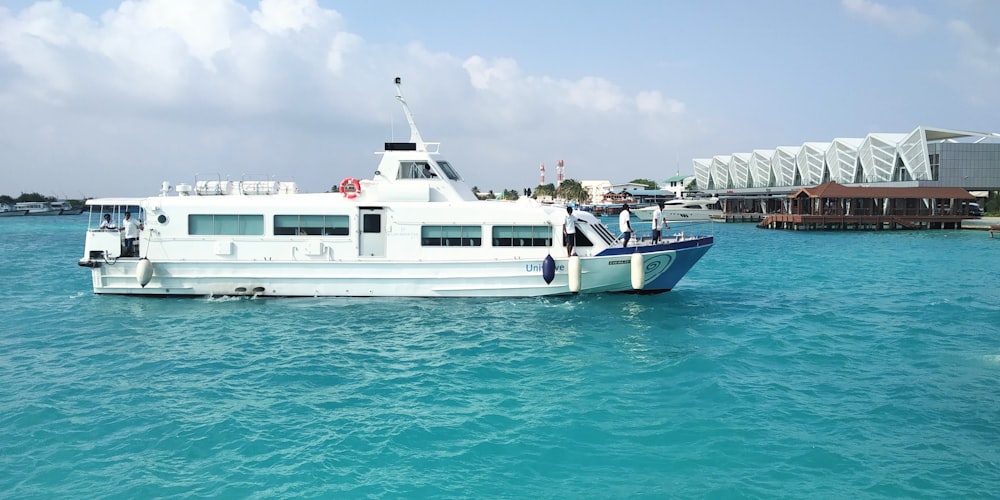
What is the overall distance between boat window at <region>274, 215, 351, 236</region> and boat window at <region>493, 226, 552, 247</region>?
173 inches

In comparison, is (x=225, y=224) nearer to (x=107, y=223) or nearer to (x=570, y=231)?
(x=107, y=223)

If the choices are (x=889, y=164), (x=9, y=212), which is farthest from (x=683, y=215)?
(x=9, y=212)

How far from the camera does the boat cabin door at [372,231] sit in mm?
19281

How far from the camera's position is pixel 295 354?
45.9ft

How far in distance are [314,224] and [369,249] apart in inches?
68.7

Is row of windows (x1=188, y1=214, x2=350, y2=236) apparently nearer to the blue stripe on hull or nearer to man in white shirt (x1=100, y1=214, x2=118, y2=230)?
man in white shirt (x1=100, y1=214, x2=118, y2=230)

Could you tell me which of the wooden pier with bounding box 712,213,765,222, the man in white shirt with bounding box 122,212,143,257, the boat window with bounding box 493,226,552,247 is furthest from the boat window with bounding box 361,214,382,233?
the wooden pier with bounding box 712,213,765,222

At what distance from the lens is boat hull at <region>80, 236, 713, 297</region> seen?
61.2ft

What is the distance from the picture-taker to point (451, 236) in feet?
62.5

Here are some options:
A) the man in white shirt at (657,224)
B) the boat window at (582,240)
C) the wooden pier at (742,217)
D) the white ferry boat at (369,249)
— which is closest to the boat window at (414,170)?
the white ferry boat at (369,249)

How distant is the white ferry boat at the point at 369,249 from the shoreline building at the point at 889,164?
2370 inches

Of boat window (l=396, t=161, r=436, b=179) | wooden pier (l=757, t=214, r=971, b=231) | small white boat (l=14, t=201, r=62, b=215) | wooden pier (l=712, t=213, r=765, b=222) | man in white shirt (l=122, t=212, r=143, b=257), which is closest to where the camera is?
man in white shirt (l=122, t=212, r=143, b=257)

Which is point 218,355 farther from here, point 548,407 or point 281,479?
point 548,407

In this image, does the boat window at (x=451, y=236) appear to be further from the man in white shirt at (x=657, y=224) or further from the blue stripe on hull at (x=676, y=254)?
the man in white shirt at (x=657, y=224)
